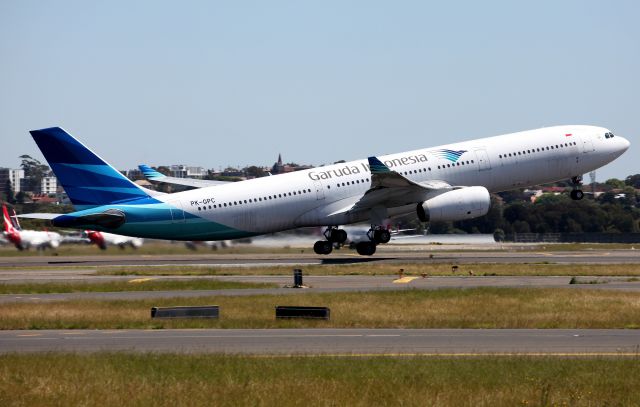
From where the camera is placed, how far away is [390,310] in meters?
35.9

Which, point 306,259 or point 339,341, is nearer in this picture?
point 339,341

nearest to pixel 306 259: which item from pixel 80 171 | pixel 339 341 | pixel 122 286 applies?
pixel 80 171

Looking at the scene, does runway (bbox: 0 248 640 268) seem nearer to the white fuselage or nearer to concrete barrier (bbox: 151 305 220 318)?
the white fuselage

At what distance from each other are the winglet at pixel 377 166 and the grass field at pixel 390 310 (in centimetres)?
1868

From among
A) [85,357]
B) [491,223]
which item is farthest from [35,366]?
[491,223]

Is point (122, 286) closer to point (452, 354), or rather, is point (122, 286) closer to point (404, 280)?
point (404, 280)

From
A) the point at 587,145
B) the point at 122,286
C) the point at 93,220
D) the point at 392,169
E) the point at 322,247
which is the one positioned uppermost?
the point at 587,145

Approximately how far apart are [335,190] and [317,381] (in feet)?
141

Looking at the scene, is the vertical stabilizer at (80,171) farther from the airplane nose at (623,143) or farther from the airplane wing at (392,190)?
the airplane nose at (623,143)

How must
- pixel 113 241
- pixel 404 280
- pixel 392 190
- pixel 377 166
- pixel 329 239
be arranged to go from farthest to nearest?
pixel 113 241
pixel 329 239
pixel 392 190
pixel 377 166
pixel 404 280

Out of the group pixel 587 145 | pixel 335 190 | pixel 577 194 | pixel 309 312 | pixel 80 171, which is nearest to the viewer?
pixel 309 312

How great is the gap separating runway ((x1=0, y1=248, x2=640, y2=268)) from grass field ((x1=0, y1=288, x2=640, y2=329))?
20.0 m

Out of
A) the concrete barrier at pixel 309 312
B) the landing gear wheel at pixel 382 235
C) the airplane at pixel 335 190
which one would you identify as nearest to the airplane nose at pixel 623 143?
the airplane at pixel 335 190

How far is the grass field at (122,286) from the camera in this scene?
46.4 m
